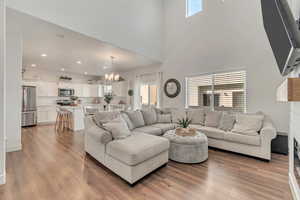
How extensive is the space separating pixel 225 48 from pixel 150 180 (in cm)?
426

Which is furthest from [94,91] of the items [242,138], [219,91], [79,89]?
[242,138]

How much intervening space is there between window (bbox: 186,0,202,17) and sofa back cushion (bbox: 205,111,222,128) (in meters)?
3.70

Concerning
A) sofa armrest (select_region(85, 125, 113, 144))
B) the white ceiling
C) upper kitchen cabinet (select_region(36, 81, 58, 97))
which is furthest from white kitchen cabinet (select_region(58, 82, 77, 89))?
sofa armrest (select_region(85, 125, 113, 144))

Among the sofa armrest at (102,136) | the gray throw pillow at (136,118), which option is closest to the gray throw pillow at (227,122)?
the gray throw pillow at (136,118)

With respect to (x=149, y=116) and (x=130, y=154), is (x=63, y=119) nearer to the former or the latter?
(x=149, y=116)

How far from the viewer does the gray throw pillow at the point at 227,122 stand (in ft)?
11.4

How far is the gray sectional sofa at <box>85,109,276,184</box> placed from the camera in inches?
80.8

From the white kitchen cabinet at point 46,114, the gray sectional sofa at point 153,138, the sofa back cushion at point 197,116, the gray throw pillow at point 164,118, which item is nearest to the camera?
the gray sectional sofa at point 153,138

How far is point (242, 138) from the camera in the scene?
2.99 meters

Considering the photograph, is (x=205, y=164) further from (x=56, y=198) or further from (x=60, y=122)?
(x=60, y=122)

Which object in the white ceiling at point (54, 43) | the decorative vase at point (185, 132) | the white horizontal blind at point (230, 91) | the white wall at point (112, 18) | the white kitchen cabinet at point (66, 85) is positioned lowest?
the decorative vase at point (185, 132)

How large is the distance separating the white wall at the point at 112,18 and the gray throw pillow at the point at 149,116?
6.86 ft

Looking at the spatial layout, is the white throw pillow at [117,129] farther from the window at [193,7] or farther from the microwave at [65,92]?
the microwave at [65,92]

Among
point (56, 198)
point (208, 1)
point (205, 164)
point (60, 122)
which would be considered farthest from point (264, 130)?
point (60, 122)
